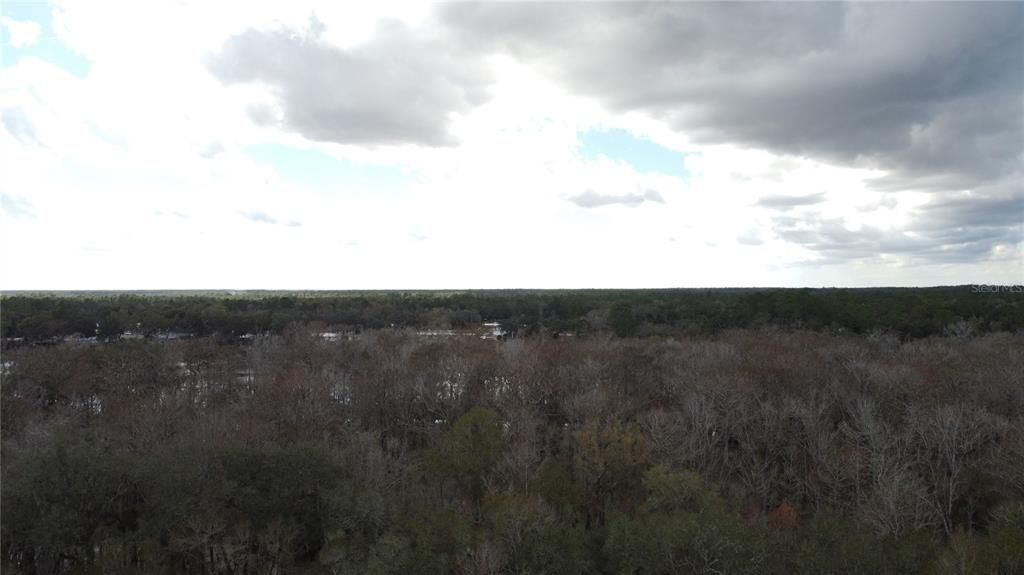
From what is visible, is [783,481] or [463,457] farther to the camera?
[783,481]

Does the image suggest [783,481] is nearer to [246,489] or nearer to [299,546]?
[299,546]

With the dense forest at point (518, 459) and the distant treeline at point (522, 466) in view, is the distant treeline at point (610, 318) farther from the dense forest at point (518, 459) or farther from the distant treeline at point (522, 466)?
the distant treeline at point (522, 466)

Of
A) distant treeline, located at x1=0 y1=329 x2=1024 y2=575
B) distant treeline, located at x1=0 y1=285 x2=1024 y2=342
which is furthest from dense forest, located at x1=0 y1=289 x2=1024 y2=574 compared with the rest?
distant treeline, located at x1=0 y1=285 x2=1024 y2=342

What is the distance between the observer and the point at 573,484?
26984 millimetres

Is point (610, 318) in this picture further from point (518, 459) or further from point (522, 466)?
point (518, 459)

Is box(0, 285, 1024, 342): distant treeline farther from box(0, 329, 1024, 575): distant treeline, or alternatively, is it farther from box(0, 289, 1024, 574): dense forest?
box(0, 329, 1024, 575): distant treeline

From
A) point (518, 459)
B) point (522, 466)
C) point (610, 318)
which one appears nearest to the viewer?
point (518, 459)

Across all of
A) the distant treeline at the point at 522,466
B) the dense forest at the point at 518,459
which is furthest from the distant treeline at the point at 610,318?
the distant treeline at the point at 522,466

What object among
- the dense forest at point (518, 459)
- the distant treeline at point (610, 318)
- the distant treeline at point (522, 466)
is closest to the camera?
the distant treeline at point (522, 466)

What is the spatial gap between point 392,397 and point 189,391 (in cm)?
1317

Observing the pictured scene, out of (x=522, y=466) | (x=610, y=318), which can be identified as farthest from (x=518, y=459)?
(x=610, y=318)

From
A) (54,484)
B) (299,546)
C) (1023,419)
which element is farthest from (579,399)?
(54,484)

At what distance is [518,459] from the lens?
27.0 meters

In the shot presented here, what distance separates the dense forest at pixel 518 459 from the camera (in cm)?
2048
